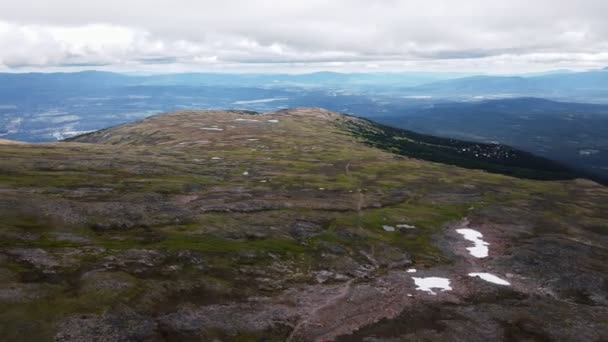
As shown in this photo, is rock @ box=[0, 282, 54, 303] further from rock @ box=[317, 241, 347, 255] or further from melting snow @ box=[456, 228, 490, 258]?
melting snow @ box=[456, 228, 490, 258]

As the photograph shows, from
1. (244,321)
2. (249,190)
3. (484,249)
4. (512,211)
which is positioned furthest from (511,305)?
(249,190)

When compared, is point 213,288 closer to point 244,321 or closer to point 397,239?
point 244,321

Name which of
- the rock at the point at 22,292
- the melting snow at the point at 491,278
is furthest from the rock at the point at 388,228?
the rock at the point at 22,292

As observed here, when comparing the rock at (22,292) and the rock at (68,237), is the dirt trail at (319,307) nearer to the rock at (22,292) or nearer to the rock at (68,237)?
the rock at (22,292)

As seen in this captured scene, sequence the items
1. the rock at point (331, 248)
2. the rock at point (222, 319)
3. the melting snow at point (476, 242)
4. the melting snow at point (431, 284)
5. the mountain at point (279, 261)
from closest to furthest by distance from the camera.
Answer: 1. the rock at point (222, 319)
2. the mountain at point (279, 261)
3. the melting snow at point (431, 284)
4. the rock at point (331, 248)
5. the melting snow at point (476, 242)

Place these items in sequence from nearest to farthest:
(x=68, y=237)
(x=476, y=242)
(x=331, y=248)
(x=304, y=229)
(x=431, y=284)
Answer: (x=431, y=284)
(x=68, y=237)
(x=331, y=248)
(x=304, y=229)
(x=476, y=242)

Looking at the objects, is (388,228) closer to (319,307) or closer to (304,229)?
(304,229)

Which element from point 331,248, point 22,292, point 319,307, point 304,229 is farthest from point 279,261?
point 22,292
